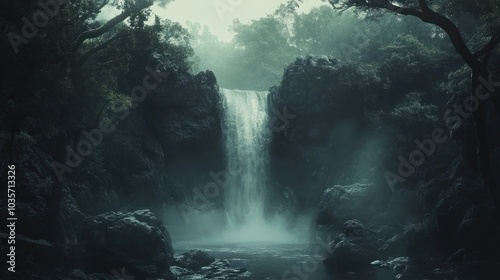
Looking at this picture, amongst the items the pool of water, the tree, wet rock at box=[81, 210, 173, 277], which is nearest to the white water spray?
the pool of water

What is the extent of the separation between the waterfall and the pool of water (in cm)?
1127

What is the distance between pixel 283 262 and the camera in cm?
2219

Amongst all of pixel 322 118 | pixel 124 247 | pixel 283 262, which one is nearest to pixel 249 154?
pixel 322 118

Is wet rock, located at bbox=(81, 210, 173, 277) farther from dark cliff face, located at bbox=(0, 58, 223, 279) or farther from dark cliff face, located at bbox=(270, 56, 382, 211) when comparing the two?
dark cliff face, located at bbox=(270, 56, 382, 211)

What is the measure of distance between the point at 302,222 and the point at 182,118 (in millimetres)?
16045

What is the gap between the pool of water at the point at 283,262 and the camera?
18.1 metres

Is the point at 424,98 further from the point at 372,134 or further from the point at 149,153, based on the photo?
the point at 149,153

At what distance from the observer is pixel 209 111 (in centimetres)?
4056

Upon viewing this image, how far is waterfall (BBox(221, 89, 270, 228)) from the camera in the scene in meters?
42.1

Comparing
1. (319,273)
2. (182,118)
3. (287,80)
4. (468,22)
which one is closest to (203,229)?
(182,118)

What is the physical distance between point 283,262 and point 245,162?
21.6 metres

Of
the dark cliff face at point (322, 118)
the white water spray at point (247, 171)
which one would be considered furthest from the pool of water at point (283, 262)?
Result: the dark cliff face at point (322, 118)

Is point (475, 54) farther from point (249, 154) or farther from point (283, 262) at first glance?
point (249, 154)

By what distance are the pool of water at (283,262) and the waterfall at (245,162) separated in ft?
37.0
